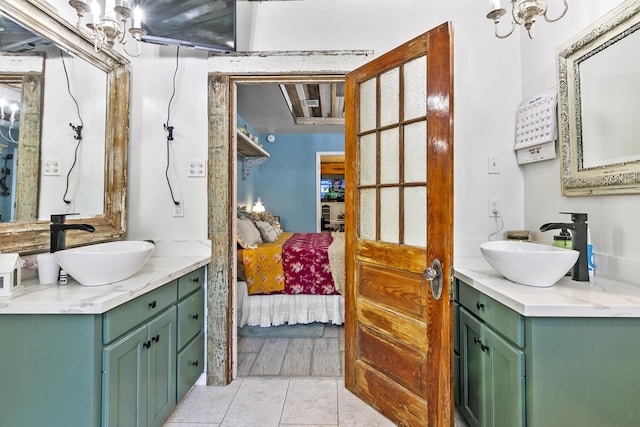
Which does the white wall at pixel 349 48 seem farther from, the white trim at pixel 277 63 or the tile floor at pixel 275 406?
the tile floor at pixel 275 406

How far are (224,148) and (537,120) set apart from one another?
1884mm

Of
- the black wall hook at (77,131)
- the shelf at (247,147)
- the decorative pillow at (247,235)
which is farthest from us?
the shelf at (247,147)

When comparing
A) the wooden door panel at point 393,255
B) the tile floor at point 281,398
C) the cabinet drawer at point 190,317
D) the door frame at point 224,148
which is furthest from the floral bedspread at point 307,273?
the wooden door panel at point 393,255

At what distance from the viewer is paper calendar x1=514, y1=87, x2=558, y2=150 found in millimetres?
1708

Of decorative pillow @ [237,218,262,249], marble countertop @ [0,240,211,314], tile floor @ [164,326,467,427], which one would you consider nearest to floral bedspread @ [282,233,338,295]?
decorative pillow @ [237,218,262,249]

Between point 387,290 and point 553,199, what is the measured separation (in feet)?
3.44

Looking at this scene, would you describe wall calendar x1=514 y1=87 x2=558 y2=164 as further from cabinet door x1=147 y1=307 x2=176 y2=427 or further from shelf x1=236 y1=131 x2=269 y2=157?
shelf x1=236 y1=131 x2=269 y2=157

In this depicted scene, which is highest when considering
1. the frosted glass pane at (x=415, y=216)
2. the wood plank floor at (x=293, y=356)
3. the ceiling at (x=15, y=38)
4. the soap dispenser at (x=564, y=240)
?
the ceiling at (x=15, y=38)

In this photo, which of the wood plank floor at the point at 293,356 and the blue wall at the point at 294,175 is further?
the blue wall at the point at 294,175

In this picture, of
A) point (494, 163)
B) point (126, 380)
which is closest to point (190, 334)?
point (126, 380)

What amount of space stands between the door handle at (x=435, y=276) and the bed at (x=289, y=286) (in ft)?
5.11

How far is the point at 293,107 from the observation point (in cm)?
477

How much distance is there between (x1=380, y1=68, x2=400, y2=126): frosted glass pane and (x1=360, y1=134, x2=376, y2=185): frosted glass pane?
0.13 metres

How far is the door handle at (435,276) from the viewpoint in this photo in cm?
139
